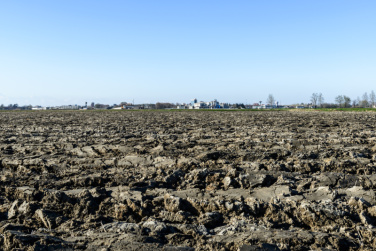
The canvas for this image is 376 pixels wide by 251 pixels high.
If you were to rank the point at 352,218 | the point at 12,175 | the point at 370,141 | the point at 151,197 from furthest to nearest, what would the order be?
the point at 370,141, the point at 12,175, the point at 151,197, the point at 352,218

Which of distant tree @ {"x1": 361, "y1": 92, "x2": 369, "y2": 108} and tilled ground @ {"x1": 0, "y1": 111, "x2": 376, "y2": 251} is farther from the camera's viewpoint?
distant tree @ {"x1": 361, "y1": 92, "x2": 369, "y2": 108}

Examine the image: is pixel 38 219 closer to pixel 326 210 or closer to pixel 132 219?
pixel 132 219

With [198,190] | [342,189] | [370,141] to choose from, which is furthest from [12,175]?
[370,141]

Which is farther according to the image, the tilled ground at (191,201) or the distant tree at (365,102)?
the distant tree at (365,102)

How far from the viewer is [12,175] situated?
5.34 meters

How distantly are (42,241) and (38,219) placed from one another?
0.70 meters

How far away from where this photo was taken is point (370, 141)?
8141 millimetres

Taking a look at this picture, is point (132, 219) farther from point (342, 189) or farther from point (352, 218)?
point (342, 189)

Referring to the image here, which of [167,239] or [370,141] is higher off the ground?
[370,141]

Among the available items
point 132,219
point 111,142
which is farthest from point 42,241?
point 111,142

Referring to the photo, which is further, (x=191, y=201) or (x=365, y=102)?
(x=365, y=102)

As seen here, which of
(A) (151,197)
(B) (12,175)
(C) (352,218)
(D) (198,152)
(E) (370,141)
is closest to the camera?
(C) (352,218)

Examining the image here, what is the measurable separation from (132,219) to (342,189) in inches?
114

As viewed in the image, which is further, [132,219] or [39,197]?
[39,197]
